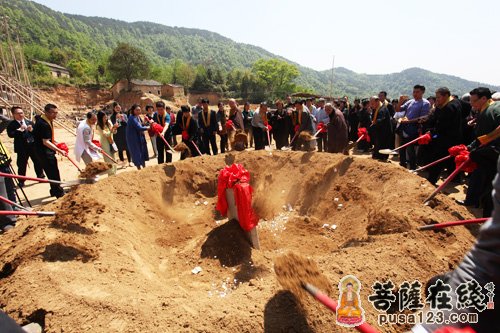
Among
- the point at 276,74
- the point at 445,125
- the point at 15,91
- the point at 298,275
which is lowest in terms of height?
the point at 298,275

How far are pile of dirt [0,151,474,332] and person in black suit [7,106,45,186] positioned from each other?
318cm

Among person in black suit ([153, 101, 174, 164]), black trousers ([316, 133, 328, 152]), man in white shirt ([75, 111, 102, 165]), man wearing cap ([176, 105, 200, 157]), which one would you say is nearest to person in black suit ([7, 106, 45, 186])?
man in white shirt ([75, 111, 102, 165])

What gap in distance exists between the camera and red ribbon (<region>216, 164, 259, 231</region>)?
3855 millimetres

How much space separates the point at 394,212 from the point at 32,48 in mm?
84727

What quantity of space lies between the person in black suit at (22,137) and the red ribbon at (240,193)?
5272 millimetres

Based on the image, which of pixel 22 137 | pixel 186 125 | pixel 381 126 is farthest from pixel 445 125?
pixel 22 137

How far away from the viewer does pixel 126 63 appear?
46719mm

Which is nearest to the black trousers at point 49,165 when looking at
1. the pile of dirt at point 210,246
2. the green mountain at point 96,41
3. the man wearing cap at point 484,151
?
the pile of dirt at point 210,246

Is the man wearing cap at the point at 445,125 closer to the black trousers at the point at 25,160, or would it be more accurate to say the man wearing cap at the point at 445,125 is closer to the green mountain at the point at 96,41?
the black trousers at the point at 25,160

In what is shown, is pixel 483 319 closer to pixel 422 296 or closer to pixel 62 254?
pixel 422 296

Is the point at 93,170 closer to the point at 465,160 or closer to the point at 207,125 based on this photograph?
the point at 207,125

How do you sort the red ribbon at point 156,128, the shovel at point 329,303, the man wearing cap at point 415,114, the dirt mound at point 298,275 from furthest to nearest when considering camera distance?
the red ribbon at point 156,128 < the man wearing cap at point 415,114 < the dirt mound at point 298,275 < the shovel at point 329,303

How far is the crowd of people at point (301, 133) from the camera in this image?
460 centimetres

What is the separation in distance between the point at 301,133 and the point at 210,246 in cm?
459
